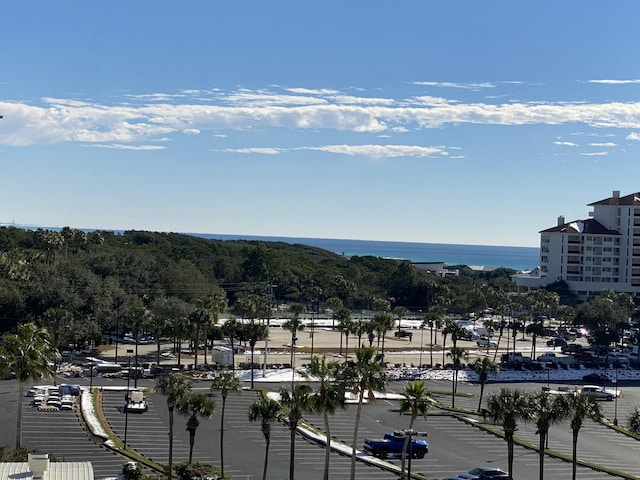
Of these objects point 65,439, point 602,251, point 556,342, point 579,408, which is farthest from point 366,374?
point 602,251

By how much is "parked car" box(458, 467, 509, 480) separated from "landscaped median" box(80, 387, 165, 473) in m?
18.7

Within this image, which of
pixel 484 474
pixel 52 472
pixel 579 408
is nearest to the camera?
pixel 52 472

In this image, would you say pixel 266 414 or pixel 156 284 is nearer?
pixel 266 414

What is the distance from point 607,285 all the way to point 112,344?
10365cm

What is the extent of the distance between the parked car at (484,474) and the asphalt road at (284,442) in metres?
3.01

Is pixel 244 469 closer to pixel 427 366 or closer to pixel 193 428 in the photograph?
pixel 193 428

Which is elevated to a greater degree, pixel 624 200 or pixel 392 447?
pixel 624 200

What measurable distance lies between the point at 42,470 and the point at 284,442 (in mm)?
25731

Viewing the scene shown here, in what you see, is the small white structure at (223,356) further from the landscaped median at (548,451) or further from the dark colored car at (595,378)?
the dark colored car at (595,378)

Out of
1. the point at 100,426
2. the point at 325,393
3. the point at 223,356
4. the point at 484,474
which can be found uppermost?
the point at 325,393

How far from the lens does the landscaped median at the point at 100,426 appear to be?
5764 centimetres

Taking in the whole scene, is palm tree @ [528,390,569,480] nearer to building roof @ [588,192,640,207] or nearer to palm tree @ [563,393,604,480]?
palm tree @ [563,393,604,480]

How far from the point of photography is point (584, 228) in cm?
17712

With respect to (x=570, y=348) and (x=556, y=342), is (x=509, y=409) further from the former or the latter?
(x=556, y=342)
